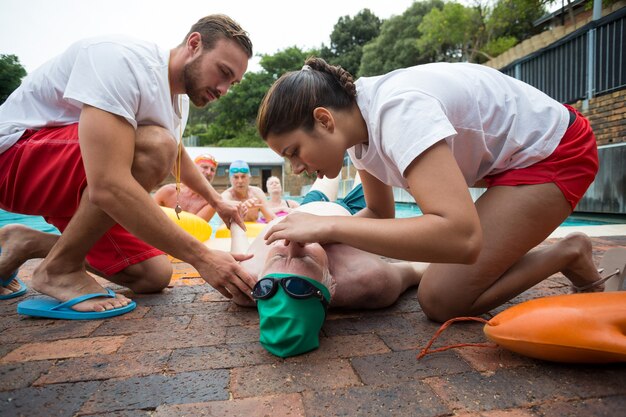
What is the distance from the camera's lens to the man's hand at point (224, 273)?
5.42 ft

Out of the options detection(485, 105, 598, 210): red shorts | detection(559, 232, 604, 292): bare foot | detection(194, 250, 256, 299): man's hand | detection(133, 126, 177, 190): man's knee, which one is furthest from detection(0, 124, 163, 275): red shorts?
detection(559, 232, 604, 292): bare foot

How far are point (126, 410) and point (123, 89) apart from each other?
1262mm

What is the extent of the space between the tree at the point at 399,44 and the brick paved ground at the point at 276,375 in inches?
1021

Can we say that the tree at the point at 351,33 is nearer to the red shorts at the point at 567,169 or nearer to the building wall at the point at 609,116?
the building wall at the point at 609,116

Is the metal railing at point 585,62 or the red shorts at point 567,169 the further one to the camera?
the metal railing at point 585,62

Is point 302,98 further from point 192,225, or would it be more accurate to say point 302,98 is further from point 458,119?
point 192,225

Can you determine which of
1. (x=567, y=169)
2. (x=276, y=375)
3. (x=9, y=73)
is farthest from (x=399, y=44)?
(x=276, y=375)

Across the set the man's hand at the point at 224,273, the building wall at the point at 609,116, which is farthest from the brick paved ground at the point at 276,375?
the building wall at the point at 609,116

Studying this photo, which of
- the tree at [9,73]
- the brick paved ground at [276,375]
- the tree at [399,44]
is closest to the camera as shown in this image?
the brick paved ground at [276,375]

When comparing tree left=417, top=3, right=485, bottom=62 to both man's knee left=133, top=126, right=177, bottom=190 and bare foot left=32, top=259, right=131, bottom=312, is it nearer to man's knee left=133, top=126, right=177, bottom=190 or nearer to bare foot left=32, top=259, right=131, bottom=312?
man's knee left=133, top=126, right=177, bottom=190

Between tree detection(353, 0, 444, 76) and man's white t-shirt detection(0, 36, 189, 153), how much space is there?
83.1 ft

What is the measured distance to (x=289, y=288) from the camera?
1307 mm

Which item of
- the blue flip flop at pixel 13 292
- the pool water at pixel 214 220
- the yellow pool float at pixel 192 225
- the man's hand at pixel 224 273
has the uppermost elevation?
the man's hand at pixel 224 273

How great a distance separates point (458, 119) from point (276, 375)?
3.41 feet
